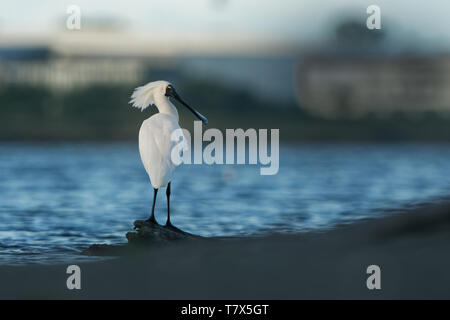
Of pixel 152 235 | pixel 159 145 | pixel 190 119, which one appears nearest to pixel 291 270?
pixel 152 235

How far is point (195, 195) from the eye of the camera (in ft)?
69.8

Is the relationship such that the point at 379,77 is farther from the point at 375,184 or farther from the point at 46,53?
the point at 375,184

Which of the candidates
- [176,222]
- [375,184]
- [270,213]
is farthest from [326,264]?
[375,184]

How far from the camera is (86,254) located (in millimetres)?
11070

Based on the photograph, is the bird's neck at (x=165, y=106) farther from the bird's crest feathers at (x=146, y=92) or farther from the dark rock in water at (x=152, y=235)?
the dark rock in water at (x=152, y=235)

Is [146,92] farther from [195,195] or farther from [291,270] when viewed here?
[195,195]

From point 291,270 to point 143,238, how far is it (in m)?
3.57

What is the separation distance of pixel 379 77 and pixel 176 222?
68151 mm

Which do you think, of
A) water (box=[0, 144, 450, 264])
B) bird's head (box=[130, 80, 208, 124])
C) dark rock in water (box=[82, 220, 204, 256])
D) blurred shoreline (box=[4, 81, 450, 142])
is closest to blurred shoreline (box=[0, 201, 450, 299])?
dark rock in water (box=[82, 220, 204, 256])

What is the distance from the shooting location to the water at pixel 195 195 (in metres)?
13.7

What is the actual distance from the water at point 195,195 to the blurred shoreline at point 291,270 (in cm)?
295

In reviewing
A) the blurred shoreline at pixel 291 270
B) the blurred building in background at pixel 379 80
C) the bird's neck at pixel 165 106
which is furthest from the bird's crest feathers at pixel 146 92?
the blurred building in background at pixel 379 80

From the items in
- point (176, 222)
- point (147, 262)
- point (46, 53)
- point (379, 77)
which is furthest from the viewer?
point (379, 77)

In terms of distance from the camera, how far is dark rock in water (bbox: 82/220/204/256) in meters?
10.7
